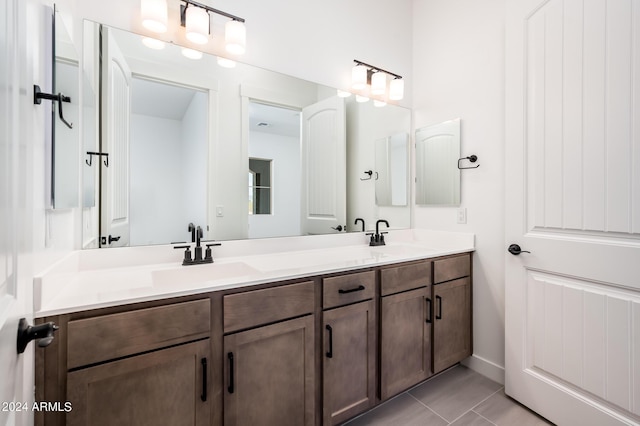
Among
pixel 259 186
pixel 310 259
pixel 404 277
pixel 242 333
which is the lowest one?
pixel 242 333

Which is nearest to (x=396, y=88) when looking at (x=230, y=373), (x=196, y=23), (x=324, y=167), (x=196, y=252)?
(x=324, y=167)

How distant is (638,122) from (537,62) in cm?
59

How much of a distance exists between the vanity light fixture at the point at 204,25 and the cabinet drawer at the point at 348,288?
54.4 inches

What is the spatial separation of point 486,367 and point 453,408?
479mm

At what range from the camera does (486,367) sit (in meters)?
1.96

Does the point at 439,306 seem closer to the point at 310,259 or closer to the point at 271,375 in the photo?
the point at 310,259

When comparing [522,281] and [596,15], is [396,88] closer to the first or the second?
[596,15]

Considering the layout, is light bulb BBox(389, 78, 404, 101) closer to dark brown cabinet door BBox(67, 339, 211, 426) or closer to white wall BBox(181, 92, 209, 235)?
white wall BBox(181, 92, 209, 235)

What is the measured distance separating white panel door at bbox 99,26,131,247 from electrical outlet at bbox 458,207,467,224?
211 cm

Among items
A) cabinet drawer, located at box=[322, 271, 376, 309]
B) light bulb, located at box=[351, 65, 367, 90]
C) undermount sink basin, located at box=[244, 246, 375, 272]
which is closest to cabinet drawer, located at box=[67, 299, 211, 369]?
undermount sink basin, located at box=[244, 246, 375, 272]

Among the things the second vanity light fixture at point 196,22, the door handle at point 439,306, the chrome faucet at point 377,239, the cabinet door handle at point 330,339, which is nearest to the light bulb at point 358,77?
the second vanity light fixture at point 196,22

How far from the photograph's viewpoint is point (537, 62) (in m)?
1.59

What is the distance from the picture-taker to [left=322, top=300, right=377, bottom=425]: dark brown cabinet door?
133 cm

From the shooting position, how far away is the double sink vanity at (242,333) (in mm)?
878
